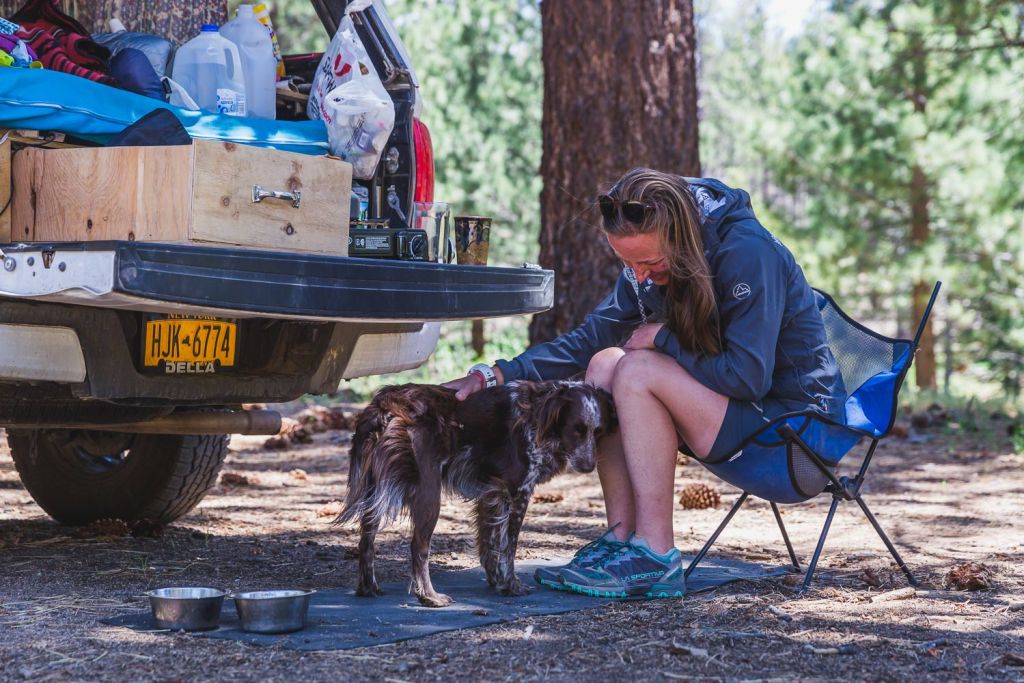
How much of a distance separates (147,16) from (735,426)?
10.3 ft

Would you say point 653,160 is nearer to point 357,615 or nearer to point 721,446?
point 721,446

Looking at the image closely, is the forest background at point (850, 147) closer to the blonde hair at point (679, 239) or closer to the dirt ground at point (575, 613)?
the dirt ground at point (575, 613)

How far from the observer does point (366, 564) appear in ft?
12.6

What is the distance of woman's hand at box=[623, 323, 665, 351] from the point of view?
13.1ft

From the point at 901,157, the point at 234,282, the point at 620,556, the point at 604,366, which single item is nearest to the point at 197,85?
the point at 234,282

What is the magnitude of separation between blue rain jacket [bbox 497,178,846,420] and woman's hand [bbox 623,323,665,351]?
45 mm

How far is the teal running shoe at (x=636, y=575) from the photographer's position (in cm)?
387

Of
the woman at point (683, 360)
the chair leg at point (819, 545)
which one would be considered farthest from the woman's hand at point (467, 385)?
the chair leg at point (819, 545)

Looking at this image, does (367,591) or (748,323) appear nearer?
(748,323)

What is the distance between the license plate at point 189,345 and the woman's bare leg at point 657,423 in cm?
128

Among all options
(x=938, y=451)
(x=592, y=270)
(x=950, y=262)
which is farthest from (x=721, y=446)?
(x=950, y=262)

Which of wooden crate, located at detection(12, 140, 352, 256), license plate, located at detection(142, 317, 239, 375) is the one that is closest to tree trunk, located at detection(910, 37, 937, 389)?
wooden crate, located at detection(12, 140, 352, 256)

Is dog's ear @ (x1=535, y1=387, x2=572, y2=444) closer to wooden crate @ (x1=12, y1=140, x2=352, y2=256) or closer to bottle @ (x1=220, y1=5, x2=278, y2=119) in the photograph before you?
wooden crate @ (x1=12, y1=140, x2=352, y2=256)

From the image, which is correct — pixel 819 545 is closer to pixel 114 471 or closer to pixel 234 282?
pixel 234 282
